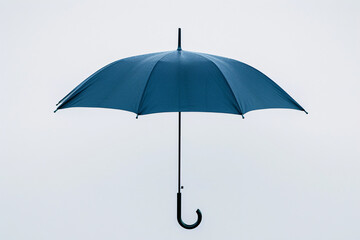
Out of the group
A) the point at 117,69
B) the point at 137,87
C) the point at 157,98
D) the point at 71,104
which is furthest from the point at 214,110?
the point at 71,104

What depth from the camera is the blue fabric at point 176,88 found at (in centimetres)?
236

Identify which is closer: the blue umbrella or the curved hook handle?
the blue umbrella

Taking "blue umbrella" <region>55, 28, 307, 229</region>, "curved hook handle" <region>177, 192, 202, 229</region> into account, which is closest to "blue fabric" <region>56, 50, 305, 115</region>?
"blue umbrella" <region>55, 28, 307, 229</region>

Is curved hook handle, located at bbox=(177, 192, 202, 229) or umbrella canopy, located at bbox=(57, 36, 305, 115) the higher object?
umbrella canopy, located at bbox=(57, 36, 305, 115)

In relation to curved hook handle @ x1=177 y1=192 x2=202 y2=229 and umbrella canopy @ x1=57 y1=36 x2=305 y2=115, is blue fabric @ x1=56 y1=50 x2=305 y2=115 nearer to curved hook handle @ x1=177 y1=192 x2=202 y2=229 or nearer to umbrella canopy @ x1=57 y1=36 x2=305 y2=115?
umbrella canopy @ x1=57 y1=36 x2=305 y2=115

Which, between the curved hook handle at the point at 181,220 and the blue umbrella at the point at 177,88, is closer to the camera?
the blue umbrella at the point at 177,88

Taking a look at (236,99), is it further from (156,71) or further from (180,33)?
(180,33)

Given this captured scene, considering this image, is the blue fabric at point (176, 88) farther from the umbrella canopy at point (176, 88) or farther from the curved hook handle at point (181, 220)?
the curved hook handle at point (181, 220)

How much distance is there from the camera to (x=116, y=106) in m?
2.40

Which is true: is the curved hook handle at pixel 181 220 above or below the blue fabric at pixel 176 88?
below

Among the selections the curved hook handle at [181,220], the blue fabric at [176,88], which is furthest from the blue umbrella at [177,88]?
the curved hook handle at [181,220]

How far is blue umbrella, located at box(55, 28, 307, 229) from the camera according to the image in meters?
2.36

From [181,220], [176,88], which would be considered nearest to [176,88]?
[176,88]

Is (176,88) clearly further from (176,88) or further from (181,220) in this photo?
(181,220)
